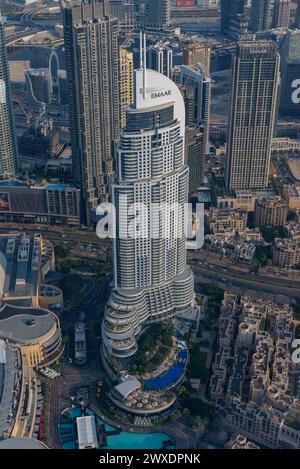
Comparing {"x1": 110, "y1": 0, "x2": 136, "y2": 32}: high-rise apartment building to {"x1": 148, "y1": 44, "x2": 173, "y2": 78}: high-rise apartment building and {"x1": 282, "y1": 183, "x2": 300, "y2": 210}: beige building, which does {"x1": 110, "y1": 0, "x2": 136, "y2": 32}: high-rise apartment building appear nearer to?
{"x1": 148, "y1": 44, "x2": 173, "y2": 78}: high-rise apartment building

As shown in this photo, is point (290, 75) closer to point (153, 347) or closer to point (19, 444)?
point (153, 347)

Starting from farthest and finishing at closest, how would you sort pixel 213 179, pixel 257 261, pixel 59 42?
1. pixel 59 42
2. pixel 213 179
3. pixel 257 261

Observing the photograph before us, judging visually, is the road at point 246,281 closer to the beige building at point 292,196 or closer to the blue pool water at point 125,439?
the beige building at point 292,196

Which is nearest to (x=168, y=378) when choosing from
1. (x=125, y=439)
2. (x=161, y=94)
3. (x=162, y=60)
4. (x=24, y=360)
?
(x=125, y=439)

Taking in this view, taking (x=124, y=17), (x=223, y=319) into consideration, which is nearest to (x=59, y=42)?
(x=124, y=17)

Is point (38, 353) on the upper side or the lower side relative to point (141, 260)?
lower

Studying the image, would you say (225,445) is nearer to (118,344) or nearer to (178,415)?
(178,415)
